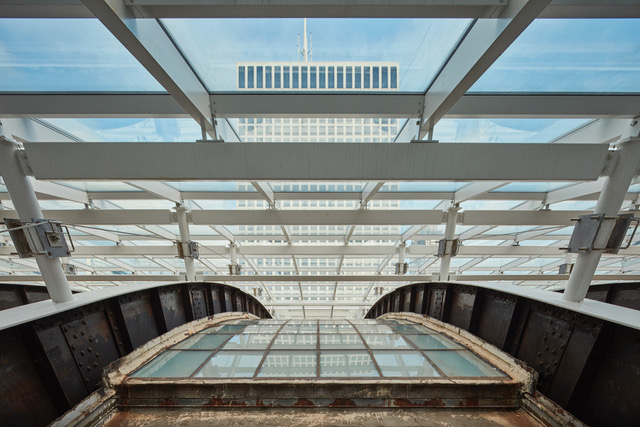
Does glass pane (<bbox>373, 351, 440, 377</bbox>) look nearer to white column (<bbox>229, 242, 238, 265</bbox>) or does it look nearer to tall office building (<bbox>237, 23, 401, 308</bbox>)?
tall office building (<bbox>237, 23, 401, 308</bbox>)

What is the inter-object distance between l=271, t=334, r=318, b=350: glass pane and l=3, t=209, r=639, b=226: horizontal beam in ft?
13.5

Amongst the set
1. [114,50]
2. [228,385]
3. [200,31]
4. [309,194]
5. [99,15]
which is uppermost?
[200,31]

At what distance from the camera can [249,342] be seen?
4.47 metres

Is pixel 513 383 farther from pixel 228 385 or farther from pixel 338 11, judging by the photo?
pixel 338 11

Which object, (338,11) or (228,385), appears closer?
(338,11)

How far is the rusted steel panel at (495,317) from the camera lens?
161 inches

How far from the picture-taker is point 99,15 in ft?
6.99

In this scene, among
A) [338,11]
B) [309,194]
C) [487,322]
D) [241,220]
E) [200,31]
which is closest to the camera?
[338,11]

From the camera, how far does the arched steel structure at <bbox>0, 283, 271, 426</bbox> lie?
8.87ft

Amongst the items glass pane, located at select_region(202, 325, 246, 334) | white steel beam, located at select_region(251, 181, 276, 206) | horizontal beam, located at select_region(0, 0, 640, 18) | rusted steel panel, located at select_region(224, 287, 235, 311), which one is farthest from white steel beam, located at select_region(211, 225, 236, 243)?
horizontal beam, located at select_region(0, 0, 640, 18)

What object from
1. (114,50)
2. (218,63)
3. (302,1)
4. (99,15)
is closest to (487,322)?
(302,1)

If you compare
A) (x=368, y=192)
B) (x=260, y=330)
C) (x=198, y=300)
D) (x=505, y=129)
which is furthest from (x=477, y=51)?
(x=198, y=300)

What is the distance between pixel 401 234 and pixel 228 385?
11.3m

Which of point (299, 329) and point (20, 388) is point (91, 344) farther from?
point (299, 329)
